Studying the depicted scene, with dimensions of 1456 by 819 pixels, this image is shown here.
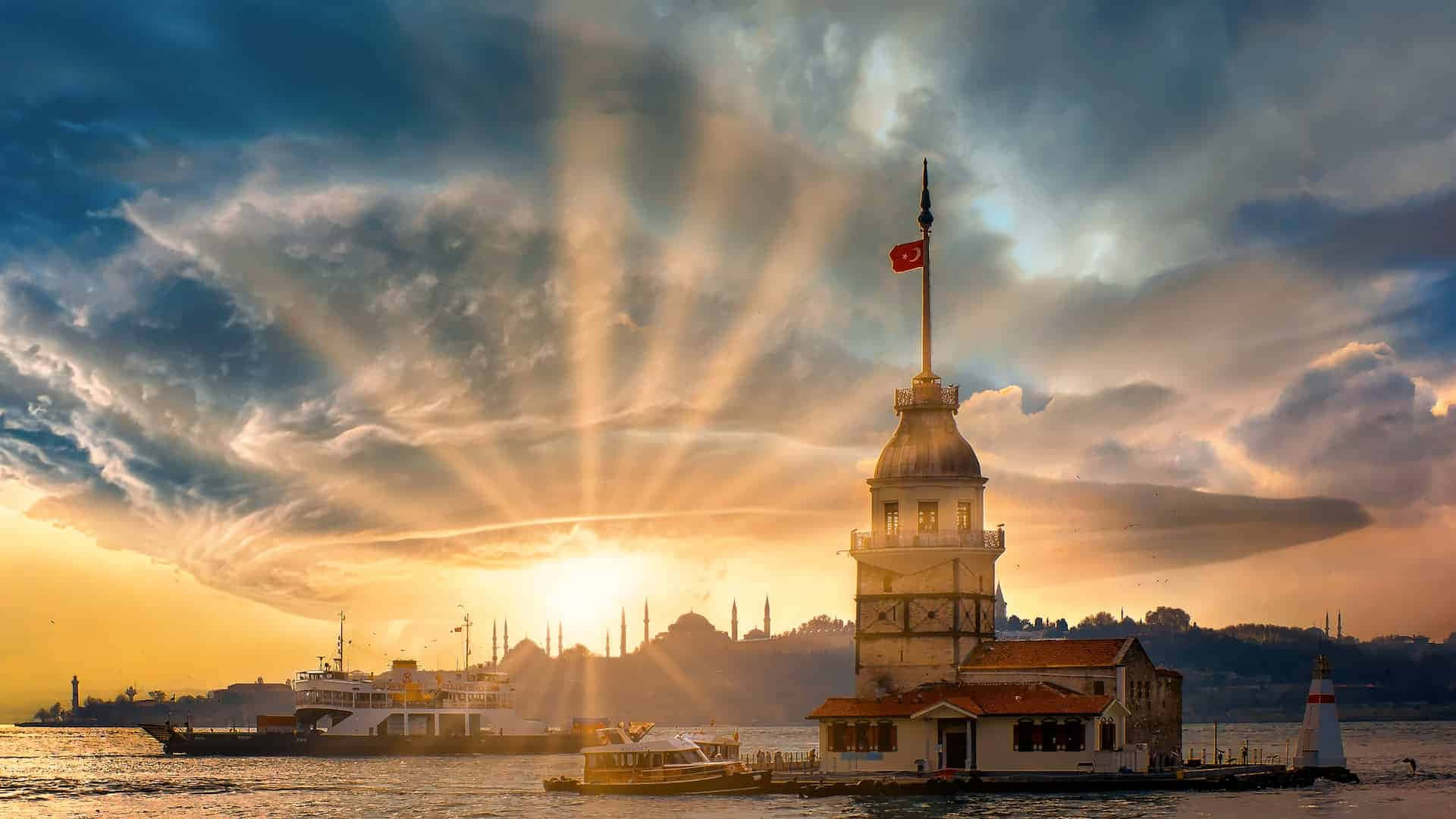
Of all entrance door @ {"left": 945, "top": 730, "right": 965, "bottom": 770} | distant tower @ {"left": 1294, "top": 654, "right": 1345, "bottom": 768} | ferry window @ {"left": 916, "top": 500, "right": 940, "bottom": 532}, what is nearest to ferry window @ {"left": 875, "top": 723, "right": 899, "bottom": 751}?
entrance door @ {"left": 945, "top": 730, "right": 965, "bottom": 770}

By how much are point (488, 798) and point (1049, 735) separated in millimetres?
30507

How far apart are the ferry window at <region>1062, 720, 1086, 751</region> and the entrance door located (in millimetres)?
4412

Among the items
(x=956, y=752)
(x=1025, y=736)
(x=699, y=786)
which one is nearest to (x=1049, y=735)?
(x=1025, y=736)

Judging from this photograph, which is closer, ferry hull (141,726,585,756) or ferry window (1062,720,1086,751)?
ferry window (1062,720,1086,751)

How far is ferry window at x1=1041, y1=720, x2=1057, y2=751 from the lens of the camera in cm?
7656

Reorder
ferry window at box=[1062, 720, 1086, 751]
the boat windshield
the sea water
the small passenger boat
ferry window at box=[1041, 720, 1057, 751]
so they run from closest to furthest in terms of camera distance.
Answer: the sea water → ferry window at box=[1062, 720, 1086, 751] → ferry window at box=[1041, 720, 1057, 751] → the small passenger boat → the boat windshield

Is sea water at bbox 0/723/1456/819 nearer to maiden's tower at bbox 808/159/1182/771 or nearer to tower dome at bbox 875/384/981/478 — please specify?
maiden's tower at bbox 808/159/1182/771

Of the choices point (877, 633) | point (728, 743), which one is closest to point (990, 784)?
point (877, 633)

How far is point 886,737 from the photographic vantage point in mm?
78375

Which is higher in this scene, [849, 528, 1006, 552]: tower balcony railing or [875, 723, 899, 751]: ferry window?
[849, 528, 1006, 552]: tower balcony railing

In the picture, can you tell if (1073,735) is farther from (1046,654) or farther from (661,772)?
(661,772)

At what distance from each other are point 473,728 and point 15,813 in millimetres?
83785

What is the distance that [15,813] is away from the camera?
88812 millimetres

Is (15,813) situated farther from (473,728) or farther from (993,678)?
(473,728)
